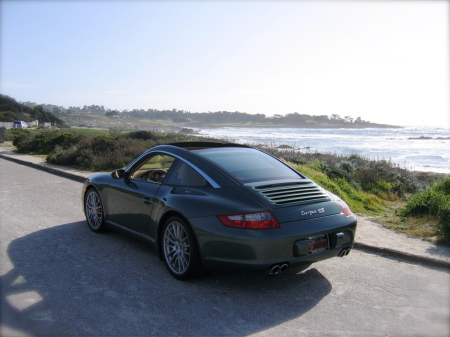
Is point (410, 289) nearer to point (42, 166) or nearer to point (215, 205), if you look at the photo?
point (215, 205)

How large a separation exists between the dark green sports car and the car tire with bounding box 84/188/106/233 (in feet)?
2.29

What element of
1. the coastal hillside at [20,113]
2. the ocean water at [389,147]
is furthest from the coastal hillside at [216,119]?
the ocean water at [389,147]

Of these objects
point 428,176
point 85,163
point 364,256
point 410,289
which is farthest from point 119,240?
point 428,176

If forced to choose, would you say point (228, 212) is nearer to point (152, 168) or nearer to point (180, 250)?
point (180, 250)

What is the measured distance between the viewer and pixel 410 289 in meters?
4.80

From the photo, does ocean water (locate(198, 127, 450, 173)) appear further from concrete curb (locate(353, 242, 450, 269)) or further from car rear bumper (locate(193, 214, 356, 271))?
car rear bumper (locate(193, 214, 356, 271))

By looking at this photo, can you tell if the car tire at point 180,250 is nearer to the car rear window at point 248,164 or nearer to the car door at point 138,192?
the car door at point 138,192

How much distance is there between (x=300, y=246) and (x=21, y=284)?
294cm

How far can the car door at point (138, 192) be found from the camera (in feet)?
18.3

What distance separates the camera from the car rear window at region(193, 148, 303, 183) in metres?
5.14

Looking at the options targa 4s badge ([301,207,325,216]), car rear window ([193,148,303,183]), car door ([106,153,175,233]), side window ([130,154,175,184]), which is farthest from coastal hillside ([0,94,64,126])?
targa 4s badge ([301,207,325,216])

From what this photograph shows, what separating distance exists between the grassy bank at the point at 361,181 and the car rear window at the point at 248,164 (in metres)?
2.87

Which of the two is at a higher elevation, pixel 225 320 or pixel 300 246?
pixel 300 246

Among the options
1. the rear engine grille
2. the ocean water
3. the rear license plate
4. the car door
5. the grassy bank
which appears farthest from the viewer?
the ocean water
